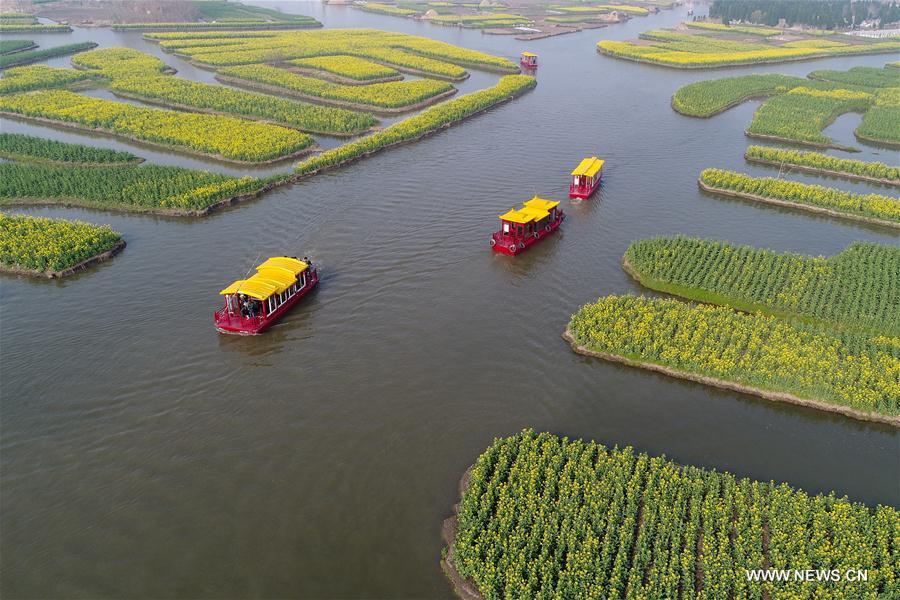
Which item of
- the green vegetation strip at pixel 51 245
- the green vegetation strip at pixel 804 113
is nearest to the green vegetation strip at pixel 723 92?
the green vegetation strip at pixel 804 113

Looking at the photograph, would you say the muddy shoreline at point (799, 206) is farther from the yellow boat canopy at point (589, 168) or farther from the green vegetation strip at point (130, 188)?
the green vegetation strip at point (130, 188)

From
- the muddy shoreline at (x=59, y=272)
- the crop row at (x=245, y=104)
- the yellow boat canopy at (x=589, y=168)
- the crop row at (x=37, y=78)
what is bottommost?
the muddy shoreline at (x=59, y=272)

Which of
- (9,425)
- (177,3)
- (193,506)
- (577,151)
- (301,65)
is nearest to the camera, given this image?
(193,506)

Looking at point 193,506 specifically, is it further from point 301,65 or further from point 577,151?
point 301,65

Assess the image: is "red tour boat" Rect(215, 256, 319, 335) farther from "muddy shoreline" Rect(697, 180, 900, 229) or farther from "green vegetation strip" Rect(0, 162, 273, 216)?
"muddy shoreline" Rect(697, 180, 900, 229)

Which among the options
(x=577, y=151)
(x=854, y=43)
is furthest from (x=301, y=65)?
(x=854, y=43)

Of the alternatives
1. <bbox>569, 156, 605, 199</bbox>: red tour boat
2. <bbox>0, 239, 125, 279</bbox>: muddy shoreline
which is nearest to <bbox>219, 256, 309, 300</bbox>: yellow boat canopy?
<bbox>0, 239, 125, 279</bbox>: muddy shoreline
